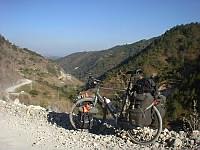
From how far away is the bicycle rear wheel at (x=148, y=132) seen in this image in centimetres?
644

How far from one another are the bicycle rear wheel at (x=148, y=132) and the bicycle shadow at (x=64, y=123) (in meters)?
0.61

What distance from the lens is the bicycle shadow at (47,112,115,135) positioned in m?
7.52

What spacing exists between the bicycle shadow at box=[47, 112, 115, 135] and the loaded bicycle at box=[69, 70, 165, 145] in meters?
0.06

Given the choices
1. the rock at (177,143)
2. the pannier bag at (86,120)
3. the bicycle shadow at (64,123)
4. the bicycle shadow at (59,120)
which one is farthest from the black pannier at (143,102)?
the bicycle shadow at (59,120)

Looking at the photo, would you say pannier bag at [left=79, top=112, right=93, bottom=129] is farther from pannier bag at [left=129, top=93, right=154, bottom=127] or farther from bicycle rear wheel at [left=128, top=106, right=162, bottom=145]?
pannier bag at [left=129, top=93, right=154, bottom=127]

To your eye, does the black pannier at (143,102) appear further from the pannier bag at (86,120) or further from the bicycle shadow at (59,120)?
the bicycle shadow at (59,120)

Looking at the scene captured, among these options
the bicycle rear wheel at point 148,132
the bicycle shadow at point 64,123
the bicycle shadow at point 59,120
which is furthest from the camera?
the bicycle shadow at point 59,120

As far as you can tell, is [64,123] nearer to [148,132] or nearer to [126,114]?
[126,114]

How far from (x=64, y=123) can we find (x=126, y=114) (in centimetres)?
188

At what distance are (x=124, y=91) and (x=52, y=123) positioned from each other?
204cm

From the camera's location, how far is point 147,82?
21.5 feet

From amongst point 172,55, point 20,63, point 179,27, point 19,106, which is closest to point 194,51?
point 172,55

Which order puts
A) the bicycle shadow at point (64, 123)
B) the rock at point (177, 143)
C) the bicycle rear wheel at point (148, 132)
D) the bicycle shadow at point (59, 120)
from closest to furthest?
the rock at point (177, 143) < the bicycle rear wheel at point (148, 132) < the bicycle shadow at point (64, 123) < the bicycle shadow at point (59, 120)

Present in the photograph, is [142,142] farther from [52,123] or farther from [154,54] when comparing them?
[154,54]
